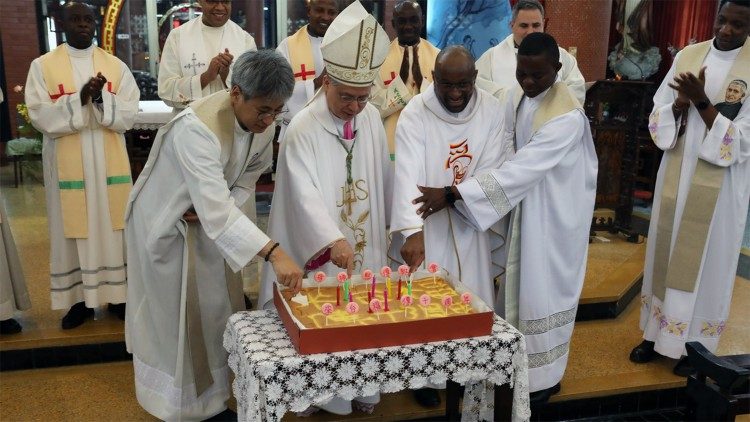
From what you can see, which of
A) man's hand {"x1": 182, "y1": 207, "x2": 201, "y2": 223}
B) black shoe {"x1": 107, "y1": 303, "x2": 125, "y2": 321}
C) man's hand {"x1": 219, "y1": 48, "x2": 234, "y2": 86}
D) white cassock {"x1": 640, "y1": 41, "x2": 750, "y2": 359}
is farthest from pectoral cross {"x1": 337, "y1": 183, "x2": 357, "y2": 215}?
black shoe {"x1": 107, "y1": 303, "x2": 125, "y2": 321}

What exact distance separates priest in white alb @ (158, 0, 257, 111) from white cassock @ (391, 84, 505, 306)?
1.79 meters

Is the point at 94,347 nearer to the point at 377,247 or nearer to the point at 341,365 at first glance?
the point at 377,247

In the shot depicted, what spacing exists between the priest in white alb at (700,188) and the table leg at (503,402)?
1.79 metres

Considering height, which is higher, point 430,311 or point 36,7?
point 36,7

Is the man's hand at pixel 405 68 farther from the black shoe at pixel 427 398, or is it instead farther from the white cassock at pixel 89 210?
the black shoe at pixel 427 398

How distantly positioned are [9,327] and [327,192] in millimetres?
2484

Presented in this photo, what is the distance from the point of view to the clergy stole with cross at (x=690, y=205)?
160 inches

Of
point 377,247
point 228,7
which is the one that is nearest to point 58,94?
point 228,7

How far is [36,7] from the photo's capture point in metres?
10.5

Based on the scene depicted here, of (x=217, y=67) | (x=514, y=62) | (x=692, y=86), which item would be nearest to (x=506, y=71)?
(x=514, y=62)

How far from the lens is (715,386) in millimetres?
3227

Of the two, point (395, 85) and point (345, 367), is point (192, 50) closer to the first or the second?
point (395, 85)

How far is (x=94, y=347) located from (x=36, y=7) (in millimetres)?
8029

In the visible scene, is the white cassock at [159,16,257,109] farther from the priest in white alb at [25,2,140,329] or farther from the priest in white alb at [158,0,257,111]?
the priest in white alb at [25,2,140,329]
